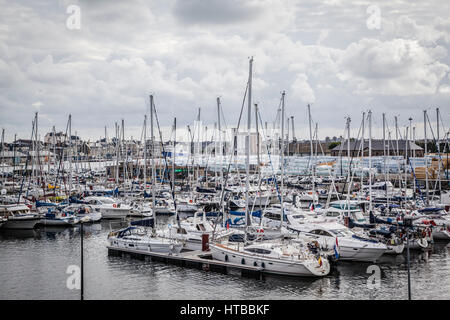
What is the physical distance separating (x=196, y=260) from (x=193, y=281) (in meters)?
2.94

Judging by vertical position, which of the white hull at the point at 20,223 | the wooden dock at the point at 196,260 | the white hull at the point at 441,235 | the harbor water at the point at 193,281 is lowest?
the harbor water at the point at 193,281

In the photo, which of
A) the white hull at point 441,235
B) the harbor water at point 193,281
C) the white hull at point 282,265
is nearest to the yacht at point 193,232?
the harbor water at point 193,281

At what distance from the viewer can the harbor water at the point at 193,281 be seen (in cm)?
2394

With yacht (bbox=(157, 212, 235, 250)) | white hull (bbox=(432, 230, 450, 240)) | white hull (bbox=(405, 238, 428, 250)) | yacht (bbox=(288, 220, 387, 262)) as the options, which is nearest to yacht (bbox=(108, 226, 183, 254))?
yacht (bbox=(157, 212, 235, 250))

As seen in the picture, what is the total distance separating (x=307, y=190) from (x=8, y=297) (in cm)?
5162

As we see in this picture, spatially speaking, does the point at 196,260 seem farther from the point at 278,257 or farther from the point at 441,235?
the point at 441,235

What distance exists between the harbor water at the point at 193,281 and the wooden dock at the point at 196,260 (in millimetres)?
491

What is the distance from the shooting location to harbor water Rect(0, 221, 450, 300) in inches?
942

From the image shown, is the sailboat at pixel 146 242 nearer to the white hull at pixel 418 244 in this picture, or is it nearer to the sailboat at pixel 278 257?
the sailboat at pixel 278 257

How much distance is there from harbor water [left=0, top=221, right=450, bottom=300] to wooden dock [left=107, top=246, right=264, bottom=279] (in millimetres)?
491

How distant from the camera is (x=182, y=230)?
113 feet

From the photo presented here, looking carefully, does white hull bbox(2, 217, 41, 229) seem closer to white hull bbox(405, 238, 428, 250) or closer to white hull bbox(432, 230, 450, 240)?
white hull bbox(405, 238, 428, 250)
